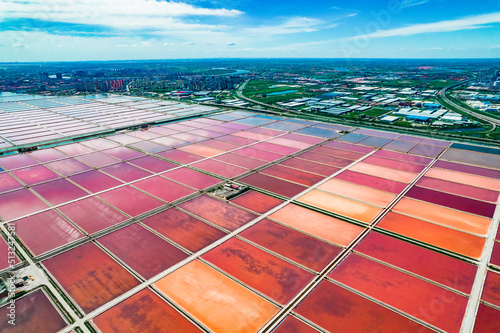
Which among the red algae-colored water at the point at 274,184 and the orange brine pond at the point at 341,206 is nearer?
the orange brine pond at the point at 341,206

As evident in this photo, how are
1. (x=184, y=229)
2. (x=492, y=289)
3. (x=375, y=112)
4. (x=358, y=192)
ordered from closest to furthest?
1. (x=492, y=289)
2. (x=184, y=229)
3. (x=358, y=192)
4. (x=375, y=112)

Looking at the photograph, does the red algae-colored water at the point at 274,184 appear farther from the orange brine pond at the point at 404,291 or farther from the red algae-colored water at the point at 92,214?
the red algae-colored water at the point at 92,214

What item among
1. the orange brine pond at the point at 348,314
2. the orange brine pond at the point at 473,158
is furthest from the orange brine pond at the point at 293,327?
the orange brine pond at the point at 473,158

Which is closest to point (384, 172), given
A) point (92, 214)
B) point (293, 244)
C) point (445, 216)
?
point (445, 216)

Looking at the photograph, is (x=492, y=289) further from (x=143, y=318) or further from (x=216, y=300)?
(x=143, y=318)

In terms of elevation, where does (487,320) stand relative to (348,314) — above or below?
above

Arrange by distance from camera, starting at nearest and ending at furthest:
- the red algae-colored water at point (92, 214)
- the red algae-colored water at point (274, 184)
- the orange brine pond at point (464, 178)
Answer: the red algae-colored water at point (92, 214) < the red algae-colored water at point (274, 184) < the orange brine pond at point (464, 178)

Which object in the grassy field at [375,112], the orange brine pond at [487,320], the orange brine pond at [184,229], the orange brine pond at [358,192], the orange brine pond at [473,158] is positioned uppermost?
the grassy field at [375,112]
